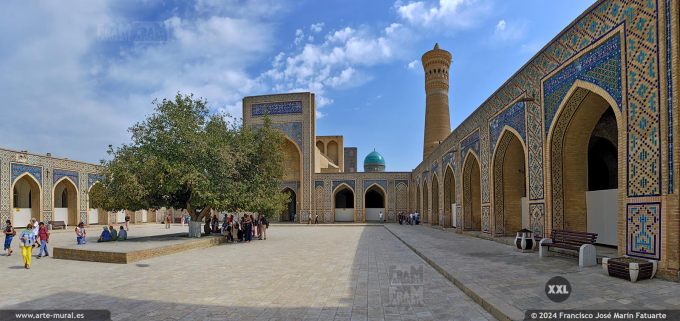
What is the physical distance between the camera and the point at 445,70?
32.5m

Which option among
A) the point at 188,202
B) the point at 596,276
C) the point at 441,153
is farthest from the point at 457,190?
the point at 596,276

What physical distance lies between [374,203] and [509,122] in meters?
26.3

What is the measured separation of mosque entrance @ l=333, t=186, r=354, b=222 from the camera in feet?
109

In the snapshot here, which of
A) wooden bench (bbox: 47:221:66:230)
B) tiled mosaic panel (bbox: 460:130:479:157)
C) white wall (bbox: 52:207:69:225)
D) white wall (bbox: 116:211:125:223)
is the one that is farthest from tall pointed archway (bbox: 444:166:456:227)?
white wall (bbox: 116:211:125:223)

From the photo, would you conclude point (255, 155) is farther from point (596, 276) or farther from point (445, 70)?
point (445, 70)

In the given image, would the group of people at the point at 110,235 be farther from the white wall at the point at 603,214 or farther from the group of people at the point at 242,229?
the white wall at the point at 603,214

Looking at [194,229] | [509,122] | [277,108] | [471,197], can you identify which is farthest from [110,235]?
[277,108]

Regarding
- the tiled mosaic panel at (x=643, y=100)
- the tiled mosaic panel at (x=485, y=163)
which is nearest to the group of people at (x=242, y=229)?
the tiled mosaic panel at (x=485, y=163)

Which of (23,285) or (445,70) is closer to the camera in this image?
(23,285)

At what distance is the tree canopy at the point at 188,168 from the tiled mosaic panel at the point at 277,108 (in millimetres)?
14971

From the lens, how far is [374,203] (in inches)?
1492

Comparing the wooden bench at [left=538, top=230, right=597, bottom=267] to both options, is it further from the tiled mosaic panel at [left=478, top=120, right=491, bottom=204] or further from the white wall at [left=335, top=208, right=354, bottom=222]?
the white wall at [left=335, top=208, right=354, bottom=222]

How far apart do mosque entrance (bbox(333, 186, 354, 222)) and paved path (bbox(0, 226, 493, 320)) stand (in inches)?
907

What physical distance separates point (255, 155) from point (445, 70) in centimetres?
2031
